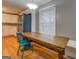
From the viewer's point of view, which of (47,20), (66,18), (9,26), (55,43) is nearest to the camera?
(55,43)

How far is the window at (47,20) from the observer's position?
399 centimetres

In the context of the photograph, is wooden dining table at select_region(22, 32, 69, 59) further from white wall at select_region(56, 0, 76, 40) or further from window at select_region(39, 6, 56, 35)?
window at select_region(39, 6, 56, 35)

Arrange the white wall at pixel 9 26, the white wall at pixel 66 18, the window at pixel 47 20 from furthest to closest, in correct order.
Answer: the white wall at pixel 9 26
the window at pixel 47 20
the white wall at pixel 66 18

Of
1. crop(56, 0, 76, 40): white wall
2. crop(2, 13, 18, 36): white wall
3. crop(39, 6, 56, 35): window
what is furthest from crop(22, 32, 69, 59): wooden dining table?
crop(2, 13, 18, 36): white wall

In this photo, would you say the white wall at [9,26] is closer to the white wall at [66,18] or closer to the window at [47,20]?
the window at [47,20]

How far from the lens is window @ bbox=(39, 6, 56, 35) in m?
3.99

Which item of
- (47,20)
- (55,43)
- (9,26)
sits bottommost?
(55,43)

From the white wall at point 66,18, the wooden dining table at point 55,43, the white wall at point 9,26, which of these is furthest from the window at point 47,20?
the white wall at point 9,26

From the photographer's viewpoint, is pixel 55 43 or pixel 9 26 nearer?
pixel 55 43

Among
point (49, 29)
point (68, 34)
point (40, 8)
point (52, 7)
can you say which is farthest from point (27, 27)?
point (68, 34)

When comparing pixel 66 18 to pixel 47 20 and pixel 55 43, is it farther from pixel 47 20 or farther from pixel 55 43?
pixel 55 43

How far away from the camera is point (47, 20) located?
441 centimetres

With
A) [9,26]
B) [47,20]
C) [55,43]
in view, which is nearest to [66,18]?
[47,20]

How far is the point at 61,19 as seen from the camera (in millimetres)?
3439
